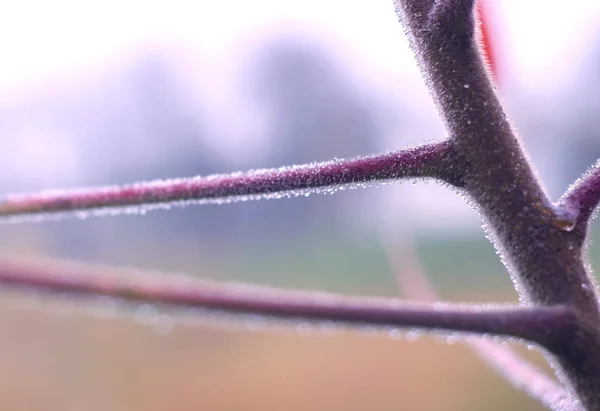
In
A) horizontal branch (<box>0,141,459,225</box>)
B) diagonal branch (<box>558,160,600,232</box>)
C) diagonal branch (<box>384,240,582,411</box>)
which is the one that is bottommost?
diagonal branch (<box>384,240,582,411</box>)

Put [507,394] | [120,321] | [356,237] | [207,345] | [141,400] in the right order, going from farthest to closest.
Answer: [356,237], [120,321], [207,345], [141,400], [507,394]

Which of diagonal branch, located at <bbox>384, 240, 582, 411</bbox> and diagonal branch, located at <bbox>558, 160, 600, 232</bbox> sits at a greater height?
diagonal branch, located at <bbox>558, 160, 600, 232</bbox>

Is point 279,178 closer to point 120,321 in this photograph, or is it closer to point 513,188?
point 513,188

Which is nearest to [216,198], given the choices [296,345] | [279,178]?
[279,178]

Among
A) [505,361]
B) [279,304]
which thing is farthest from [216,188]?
[505,361]
